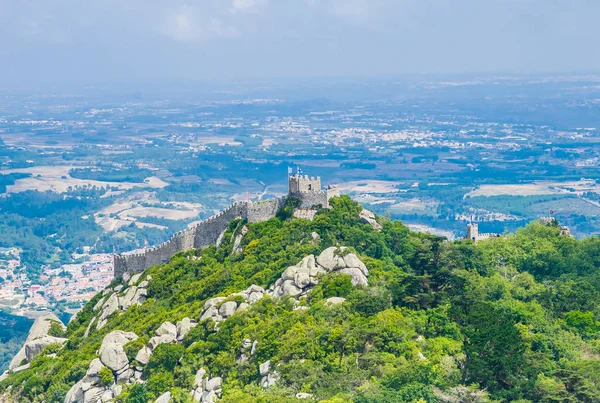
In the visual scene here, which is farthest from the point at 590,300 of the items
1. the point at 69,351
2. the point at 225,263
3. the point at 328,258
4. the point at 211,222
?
the point at 69,351

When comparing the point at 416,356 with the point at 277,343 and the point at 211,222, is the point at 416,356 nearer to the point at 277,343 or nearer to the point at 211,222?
the point at 277,343

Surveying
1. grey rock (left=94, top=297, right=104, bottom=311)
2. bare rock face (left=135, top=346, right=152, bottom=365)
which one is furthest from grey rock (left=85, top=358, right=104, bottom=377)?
grey rock (left=94, top=297, right=104, bottom=311)

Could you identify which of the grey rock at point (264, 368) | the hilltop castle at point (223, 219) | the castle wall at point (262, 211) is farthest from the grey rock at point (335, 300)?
the castle wall at point (262, 211)

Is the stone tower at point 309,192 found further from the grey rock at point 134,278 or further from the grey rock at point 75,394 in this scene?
the grey rock at point 75,394

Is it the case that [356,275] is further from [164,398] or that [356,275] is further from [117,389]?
[117,389]

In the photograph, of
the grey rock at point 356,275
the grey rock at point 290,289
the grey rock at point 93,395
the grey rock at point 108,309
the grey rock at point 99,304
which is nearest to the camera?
the grey rock at point 93,395

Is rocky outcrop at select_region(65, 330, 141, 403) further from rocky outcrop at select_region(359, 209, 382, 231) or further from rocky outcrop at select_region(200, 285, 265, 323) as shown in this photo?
rocky outcrop at select_region(359, 209, 382, 231)
